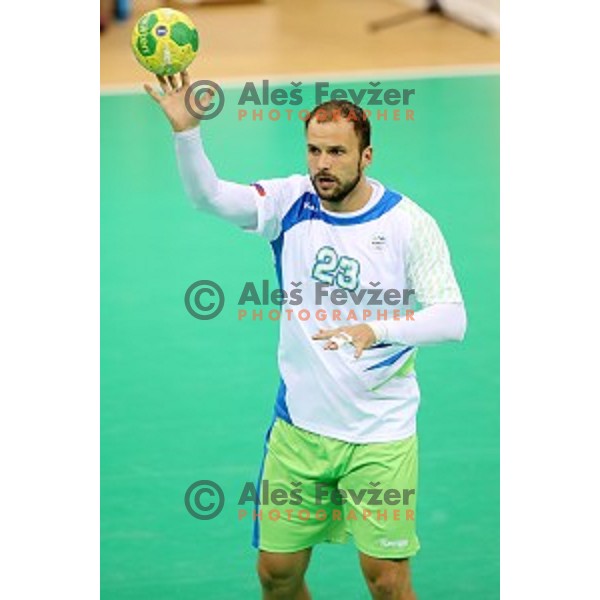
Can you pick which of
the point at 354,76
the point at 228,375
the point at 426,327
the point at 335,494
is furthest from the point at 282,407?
the point at 354,76

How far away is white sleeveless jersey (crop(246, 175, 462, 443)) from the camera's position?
6699mm

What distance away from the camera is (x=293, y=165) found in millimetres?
12227

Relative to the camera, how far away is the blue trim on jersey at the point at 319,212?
675 centimetres

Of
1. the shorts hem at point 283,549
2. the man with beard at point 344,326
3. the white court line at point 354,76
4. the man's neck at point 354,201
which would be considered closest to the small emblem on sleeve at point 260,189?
the man with beard at point 344,326

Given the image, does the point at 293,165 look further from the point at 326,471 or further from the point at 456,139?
the point at 326,471

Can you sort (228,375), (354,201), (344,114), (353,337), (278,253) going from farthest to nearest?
(228,375) → (278,253) → (354,201) → (344,114) → (353,337)

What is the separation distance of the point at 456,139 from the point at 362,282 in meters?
6.49

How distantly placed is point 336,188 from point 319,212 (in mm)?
150

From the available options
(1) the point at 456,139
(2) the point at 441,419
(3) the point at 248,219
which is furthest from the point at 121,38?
(3) the point at 248,219

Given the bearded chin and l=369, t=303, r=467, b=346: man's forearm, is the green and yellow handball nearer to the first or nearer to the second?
the bearded chin

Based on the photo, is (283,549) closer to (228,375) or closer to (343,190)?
(343,190)

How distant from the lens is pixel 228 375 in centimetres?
964

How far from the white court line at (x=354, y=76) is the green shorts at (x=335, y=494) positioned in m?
7.57

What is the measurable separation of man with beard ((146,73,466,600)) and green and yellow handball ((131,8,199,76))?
0.07 meters
